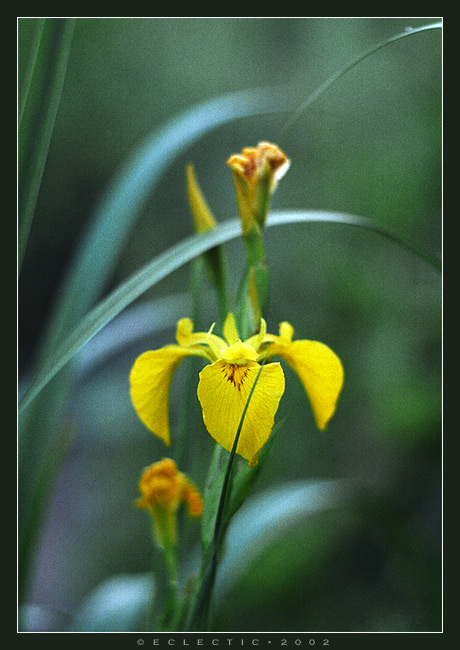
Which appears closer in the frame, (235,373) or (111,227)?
(235,373)

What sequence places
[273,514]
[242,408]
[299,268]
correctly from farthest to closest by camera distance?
[299,268] < [273,514] < [242,408]

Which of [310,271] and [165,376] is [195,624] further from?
[310,271]

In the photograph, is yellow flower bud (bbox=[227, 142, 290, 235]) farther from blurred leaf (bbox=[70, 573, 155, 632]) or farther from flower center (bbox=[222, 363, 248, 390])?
blurred leaf (bbox=[70, 573, 155, 632])

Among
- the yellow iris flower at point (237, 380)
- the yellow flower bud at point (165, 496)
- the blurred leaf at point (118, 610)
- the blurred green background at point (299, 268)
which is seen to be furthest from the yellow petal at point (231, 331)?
the blurred green background at point (299, 268)

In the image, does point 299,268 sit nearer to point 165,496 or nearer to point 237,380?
point 165,496

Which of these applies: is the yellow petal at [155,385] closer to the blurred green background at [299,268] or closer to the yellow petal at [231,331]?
the yellow petal at [231,331]

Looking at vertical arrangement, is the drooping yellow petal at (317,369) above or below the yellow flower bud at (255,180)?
below

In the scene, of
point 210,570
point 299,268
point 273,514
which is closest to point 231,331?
point 210,570

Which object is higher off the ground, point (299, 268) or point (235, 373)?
point (299, 268)
